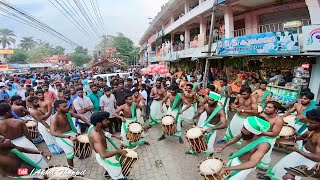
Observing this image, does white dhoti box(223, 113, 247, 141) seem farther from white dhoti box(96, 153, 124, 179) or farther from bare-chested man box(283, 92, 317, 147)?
white dhoti box(96, 153, 124, 179)

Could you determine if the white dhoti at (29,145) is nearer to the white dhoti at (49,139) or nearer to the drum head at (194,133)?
the white dhoti at (49,139)

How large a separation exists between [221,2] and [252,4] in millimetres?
1946

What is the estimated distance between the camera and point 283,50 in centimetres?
1070

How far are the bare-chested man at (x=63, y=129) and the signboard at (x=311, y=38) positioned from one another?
8758 mm

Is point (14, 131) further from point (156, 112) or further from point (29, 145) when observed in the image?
point (156, 112)

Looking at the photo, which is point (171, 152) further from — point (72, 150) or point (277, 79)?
point (277, 79)

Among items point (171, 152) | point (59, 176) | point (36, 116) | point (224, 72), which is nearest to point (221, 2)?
point (224, 72)

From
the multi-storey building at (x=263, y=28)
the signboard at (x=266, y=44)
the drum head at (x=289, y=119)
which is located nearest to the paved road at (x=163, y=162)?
the drum head at (x=289, y=119)

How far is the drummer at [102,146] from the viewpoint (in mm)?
4531

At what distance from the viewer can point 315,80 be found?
10.6 metres

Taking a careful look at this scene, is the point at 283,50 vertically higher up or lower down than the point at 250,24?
lower down

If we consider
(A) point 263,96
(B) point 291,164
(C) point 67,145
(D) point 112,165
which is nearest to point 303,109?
(A) point 263,96

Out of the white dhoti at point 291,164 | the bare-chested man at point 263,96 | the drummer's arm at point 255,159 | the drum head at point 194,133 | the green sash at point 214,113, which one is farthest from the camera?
the bare-chested man at point 263,96

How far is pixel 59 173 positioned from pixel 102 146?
89cm
